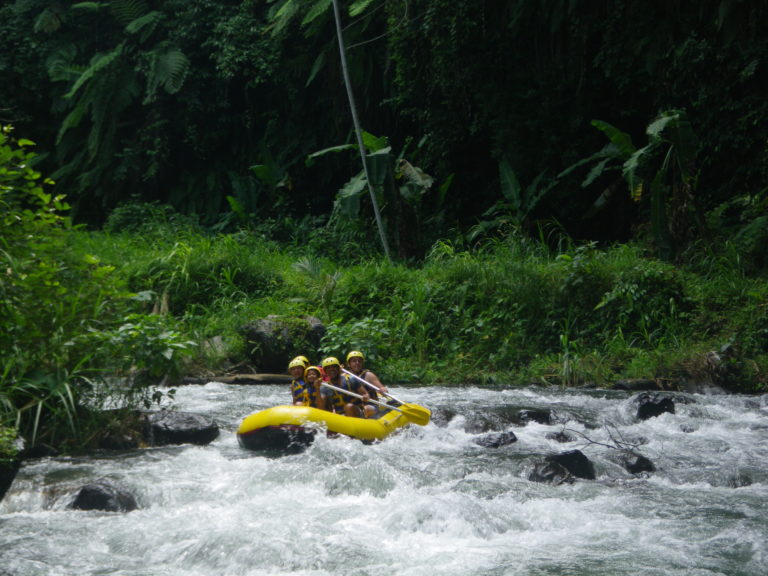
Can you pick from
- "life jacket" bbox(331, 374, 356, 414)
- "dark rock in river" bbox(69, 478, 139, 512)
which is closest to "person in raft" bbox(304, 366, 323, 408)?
"life jacket" bbox(331, 374, 356, 414)

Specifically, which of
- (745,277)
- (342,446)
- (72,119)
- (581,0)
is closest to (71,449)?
(342,446)

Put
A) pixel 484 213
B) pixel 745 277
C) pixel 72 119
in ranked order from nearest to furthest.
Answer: pixel 745 277 → pixel 484 213 → pixel 72 119

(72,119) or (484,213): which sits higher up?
(72,119)

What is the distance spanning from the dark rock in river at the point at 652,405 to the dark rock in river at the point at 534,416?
808mm

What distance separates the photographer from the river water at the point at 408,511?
4.26 meters

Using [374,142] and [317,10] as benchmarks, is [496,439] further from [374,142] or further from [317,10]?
[317,10]

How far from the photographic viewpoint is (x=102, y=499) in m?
5.07

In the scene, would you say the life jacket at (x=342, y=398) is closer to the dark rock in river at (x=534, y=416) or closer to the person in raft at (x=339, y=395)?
the person in raft at (x=339, y=395)

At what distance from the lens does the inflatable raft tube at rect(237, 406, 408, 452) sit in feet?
21.0

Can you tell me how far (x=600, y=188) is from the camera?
45.8 ft

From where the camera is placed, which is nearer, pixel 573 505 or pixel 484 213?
pixel 573 505

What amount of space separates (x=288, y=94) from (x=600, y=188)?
21.8ft

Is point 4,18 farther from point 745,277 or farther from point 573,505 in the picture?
point 573,505

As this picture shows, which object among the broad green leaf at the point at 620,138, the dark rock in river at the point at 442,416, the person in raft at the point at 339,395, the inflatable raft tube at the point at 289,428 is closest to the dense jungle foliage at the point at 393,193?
the broad green leaf at the point at 620,138
